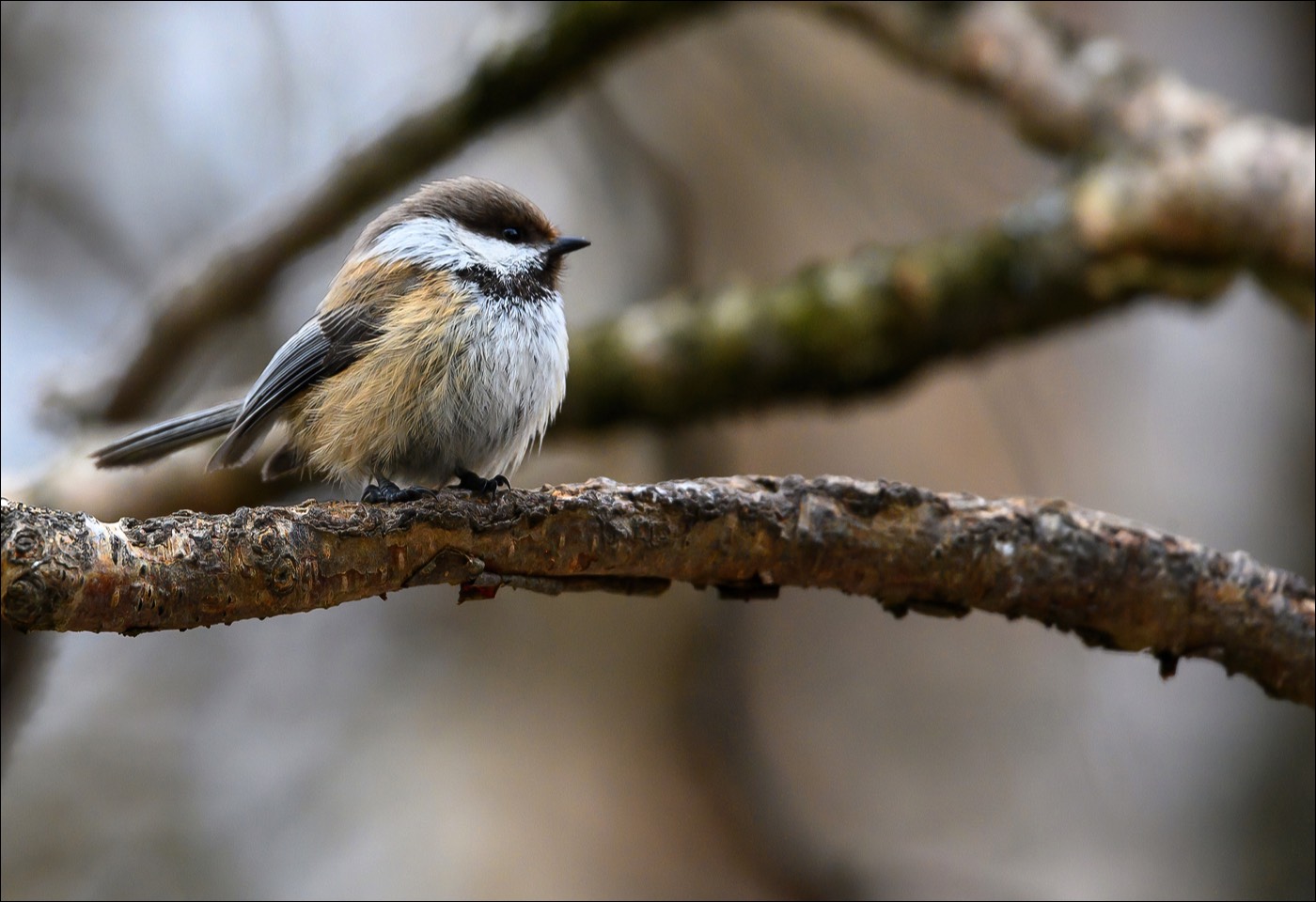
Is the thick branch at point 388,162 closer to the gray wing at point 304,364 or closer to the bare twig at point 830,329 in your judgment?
the bare twig at point 830,329

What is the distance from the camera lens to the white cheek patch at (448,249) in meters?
2.70

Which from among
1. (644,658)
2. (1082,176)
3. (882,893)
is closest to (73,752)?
(644,658)

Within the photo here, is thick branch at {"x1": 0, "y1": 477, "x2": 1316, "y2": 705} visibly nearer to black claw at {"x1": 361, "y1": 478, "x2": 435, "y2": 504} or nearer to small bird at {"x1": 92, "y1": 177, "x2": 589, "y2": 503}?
black claw at {"x1": 361, "y1": 478, "x2": 435, "y2": 504}

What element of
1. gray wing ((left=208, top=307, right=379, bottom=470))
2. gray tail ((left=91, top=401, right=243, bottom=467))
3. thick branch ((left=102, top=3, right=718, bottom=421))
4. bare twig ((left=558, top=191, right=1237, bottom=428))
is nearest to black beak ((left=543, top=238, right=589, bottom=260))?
gray wing ((left=208, top=307, right=379, bottom=470))

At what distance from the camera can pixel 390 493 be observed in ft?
7.62

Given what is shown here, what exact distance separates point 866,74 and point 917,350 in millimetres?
2655

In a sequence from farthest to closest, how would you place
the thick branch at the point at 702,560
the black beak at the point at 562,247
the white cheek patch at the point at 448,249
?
the black beak at the point at 562,247 → the white cheek patch at the point at 448,249 → the thick branch at the point at 702,560

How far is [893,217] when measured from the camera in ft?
19.8

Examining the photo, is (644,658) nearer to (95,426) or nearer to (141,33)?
(95,426)

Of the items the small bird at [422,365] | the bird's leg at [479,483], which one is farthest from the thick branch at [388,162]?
the bird's leg at [479,483]

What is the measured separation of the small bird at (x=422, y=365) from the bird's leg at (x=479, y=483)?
10 millimetres

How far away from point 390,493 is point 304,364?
0.50 m

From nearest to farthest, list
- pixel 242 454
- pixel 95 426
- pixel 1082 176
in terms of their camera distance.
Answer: pixel 242 454, pixel 1082 176, pixel 95 426

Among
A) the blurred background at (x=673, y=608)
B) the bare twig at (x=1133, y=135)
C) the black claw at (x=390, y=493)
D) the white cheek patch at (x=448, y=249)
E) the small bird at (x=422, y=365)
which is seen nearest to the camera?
the black claw at (x=390, y=493)
